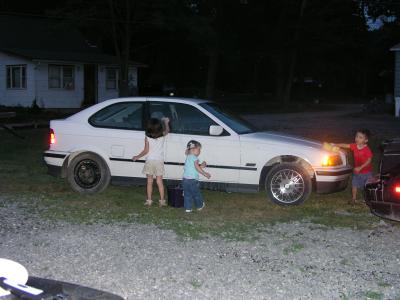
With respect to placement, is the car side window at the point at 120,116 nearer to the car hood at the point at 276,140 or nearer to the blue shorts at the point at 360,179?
the car hood at the point at 276,140

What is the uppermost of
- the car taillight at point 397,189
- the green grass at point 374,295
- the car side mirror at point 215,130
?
the car side mirror at point 215,130

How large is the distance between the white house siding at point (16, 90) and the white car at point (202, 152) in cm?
2181

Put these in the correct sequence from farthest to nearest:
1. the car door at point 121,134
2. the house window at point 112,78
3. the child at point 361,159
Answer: the house window at point 112,78
the car door at point 121,134
the child at point 361,159

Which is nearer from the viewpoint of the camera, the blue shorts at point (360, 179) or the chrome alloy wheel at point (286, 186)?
the chrome alloy wheel at point (286, 186)

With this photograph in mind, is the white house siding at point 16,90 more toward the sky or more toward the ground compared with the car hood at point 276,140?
more toward the sky

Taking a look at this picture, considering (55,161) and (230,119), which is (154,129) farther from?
(55,161)

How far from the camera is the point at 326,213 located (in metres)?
8.17

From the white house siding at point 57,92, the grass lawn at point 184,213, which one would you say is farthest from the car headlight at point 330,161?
the white house siding at point 57,92

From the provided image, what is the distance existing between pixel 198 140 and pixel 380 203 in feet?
9.34

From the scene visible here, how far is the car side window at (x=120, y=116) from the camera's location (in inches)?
359

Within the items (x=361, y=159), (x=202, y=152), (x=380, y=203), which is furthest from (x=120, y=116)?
(x=380, y=203)

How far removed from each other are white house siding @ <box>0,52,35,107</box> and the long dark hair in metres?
23.1

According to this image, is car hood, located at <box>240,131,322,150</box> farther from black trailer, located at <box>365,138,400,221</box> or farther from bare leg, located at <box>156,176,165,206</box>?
black trailer, located at <box>365,138,400,221</box>

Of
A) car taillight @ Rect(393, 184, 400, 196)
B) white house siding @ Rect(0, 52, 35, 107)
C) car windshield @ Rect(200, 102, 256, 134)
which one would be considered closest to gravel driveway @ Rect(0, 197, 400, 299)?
car taillight @ Rect(393, 184, 400, 196)
